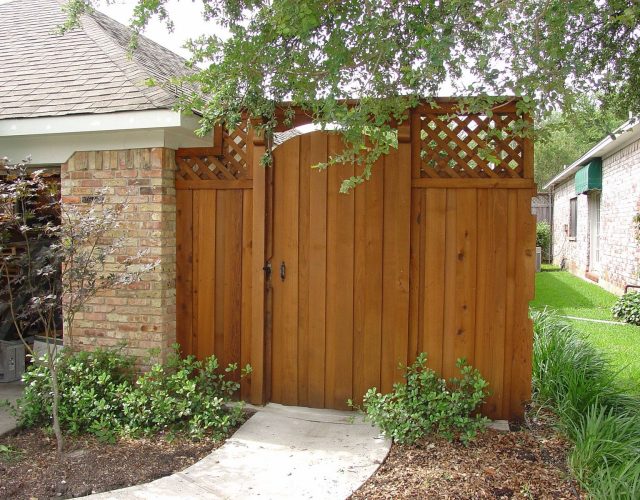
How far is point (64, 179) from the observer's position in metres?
4.99

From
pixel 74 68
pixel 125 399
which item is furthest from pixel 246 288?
pixel 74 68

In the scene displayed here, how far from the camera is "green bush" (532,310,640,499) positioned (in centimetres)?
308

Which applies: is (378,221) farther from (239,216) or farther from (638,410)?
(638,410)

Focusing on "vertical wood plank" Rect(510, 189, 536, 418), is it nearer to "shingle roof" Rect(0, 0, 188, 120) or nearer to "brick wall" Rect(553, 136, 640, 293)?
"shingle roof" Rect(0, 0, 188, 120)

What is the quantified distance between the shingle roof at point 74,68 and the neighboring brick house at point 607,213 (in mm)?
6292

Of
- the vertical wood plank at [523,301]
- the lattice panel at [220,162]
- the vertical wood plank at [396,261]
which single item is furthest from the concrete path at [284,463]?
the lattice panel at [220,162]

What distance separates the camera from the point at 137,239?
4.77 metres

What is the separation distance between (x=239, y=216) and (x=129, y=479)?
2208mm

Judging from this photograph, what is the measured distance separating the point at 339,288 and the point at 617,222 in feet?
31.0

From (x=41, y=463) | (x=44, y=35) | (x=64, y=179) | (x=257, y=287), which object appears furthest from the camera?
(x=44, y=35)

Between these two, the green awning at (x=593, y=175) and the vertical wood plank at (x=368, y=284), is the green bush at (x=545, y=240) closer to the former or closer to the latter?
the green awning at (x=593, y=175)

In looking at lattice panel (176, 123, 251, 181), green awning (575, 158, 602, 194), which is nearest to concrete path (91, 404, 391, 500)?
lattice panel (176, 123, 251, 181)

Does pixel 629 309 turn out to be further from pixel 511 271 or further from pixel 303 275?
pixel 303 275

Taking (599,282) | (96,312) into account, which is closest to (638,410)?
(96,312)
